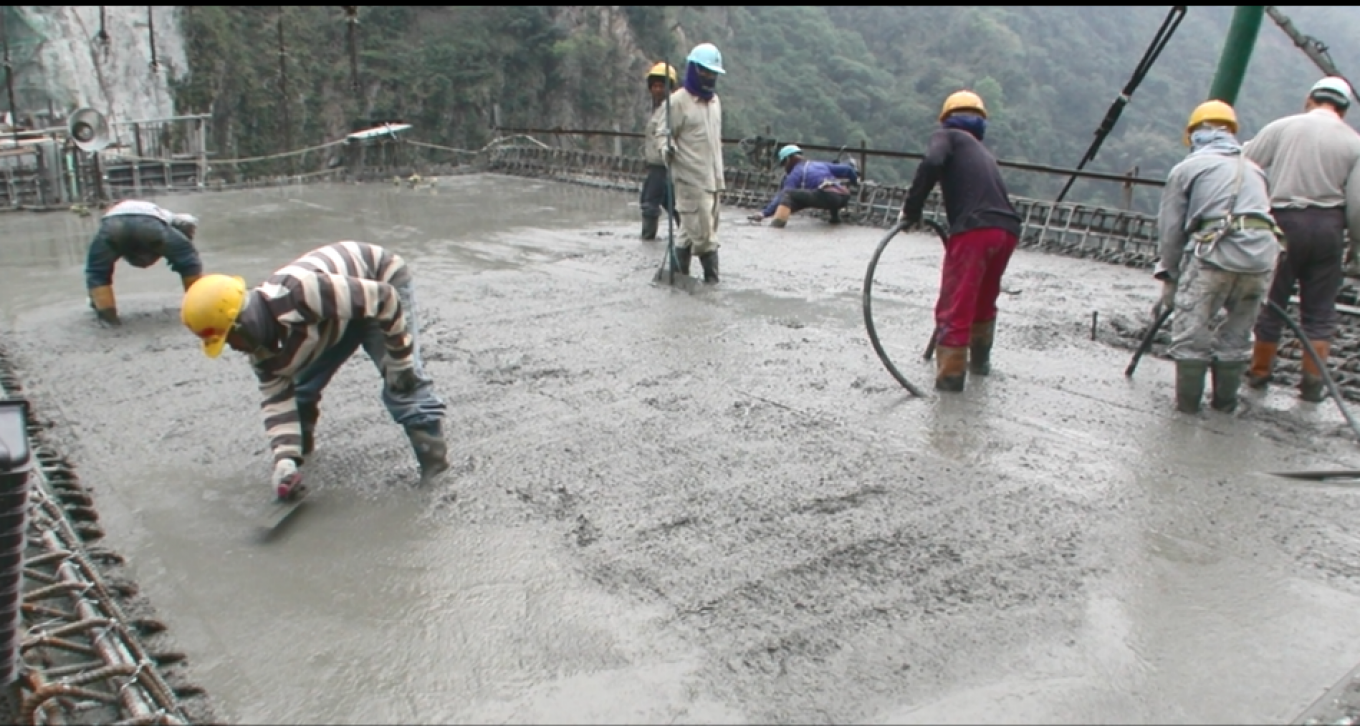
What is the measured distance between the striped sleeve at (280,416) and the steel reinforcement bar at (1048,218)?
15.0ft

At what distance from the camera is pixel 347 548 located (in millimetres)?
3209

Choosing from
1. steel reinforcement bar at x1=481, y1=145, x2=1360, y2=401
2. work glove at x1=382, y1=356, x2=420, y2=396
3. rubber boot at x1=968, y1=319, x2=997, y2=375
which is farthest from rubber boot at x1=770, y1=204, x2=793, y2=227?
work glove at x1=382, y1=356, x2=420, y2=396

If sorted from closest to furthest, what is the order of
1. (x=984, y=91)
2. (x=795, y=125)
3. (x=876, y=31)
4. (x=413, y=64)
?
(x=413, y=64) < (x=795, y=125) < (x=984, y=91) < (x=876, y=31)

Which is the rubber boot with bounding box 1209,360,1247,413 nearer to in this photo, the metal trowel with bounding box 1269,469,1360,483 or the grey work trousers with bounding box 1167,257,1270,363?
the grey work trousers with bounding box 1167,257,1270,363

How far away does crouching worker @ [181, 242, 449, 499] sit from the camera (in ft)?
10.5

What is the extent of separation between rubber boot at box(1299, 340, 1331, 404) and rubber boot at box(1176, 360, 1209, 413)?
678 mm

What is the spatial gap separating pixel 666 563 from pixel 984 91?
151 feet

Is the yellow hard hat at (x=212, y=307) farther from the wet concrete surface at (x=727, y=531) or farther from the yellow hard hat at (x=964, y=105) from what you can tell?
the yellow hard hat at (x=964, y=105)

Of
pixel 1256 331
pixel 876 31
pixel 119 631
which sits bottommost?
pixel 119 631

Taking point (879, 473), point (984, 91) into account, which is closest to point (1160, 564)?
point (879, 473)

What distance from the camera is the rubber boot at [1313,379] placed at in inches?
186

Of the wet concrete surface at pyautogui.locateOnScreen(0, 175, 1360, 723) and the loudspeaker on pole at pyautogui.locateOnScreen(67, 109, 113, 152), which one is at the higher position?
the loudspeaker on pole at pyautogui.locateOnScreen(67, 109, 113, 152)

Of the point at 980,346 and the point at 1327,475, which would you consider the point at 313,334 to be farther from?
the point at 1327,475

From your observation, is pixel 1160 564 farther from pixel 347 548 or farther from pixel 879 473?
pixel 347 548
